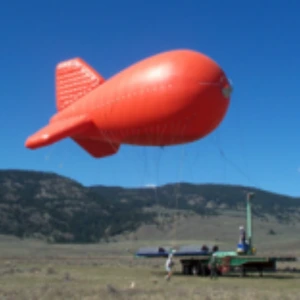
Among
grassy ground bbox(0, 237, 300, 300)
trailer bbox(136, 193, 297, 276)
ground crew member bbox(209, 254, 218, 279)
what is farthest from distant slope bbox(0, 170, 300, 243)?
grassy ground bbox(0, 237, 300, 300)

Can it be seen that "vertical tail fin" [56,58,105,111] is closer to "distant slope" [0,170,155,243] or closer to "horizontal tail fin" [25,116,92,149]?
"horizontal tail fin" [25,116,92,149]

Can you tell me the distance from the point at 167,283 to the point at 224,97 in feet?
31.8

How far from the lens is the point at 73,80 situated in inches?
878

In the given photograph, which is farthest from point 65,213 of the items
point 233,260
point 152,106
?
point 152,106

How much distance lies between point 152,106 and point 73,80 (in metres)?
5.69

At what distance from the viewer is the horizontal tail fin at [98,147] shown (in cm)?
2189

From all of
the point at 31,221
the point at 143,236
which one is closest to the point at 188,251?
the point at 143,236

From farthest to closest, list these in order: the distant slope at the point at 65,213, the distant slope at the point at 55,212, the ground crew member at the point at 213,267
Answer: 1. the distant slope at the point at 65,213
2. the distant slope at the point at 55,212
3. the ground crew member at the point at 213,267

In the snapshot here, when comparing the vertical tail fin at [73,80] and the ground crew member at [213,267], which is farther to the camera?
the ground crew member at [213,267]

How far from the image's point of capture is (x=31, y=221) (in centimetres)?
11438

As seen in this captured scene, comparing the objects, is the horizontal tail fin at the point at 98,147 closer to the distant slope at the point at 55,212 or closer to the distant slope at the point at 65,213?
the distant slope at the point at 65,213

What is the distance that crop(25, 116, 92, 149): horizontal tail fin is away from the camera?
64.0 feet

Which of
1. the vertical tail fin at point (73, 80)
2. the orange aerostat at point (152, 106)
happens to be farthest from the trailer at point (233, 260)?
the vertical tail fin at point (73, 80)

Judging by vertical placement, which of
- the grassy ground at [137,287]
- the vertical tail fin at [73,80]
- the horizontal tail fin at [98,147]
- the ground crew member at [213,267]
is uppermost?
the vertical tail fin at [73,80]
